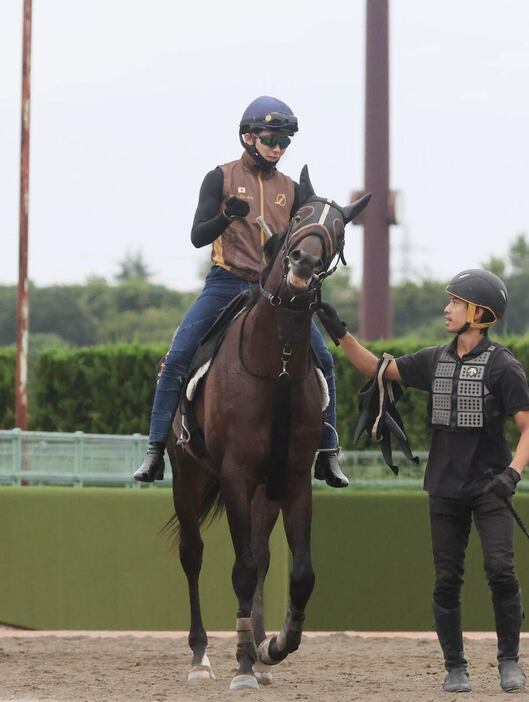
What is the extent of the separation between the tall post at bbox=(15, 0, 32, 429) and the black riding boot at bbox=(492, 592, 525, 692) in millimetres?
10115

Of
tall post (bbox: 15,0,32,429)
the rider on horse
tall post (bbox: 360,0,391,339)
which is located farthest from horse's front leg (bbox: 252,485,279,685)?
tall post (bbox: 360,0,391,339)

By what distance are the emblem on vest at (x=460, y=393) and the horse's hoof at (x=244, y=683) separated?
1.67m

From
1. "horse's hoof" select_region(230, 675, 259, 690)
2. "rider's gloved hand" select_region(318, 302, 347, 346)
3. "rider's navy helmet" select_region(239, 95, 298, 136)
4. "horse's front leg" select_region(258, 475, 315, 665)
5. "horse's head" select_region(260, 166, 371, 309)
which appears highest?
"rider's navy helmet" select_region(239, 95, 298, 136)

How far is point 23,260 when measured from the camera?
1741cm

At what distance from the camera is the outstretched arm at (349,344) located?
8.05 meters

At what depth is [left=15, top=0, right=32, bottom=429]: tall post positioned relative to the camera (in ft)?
57.1

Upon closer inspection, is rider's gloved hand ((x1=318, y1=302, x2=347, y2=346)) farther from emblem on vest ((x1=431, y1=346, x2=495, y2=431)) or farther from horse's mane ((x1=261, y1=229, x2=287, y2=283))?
emblem on vest ((x1=431, y1=346, x2=495, y2=431))

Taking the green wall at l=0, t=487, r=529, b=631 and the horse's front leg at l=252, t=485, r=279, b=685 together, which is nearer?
the horse's front leg at l=252, t=485, r=279, b=685

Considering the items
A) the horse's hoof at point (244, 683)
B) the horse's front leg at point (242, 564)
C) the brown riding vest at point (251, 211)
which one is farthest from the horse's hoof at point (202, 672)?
the brown riding vest at point (251, 211)

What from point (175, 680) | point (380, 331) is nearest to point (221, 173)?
point (175, 680)

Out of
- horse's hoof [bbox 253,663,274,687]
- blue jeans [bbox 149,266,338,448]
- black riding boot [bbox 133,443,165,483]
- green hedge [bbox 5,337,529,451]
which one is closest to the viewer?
horse's hoof [bbox 253,663,274,687]

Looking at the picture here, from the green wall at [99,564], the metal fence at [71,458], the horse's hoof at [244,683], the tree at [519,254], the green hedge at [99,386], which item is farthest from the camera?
the tree at [519,254]

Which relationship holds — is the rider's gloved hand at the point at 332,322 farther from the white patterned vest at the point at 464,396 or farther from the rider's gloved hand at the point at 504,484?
the rider's gloved hand at the point at 504,484

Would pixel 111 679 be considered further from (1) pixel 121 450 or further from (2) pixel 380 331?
(2) pixel 380 331
